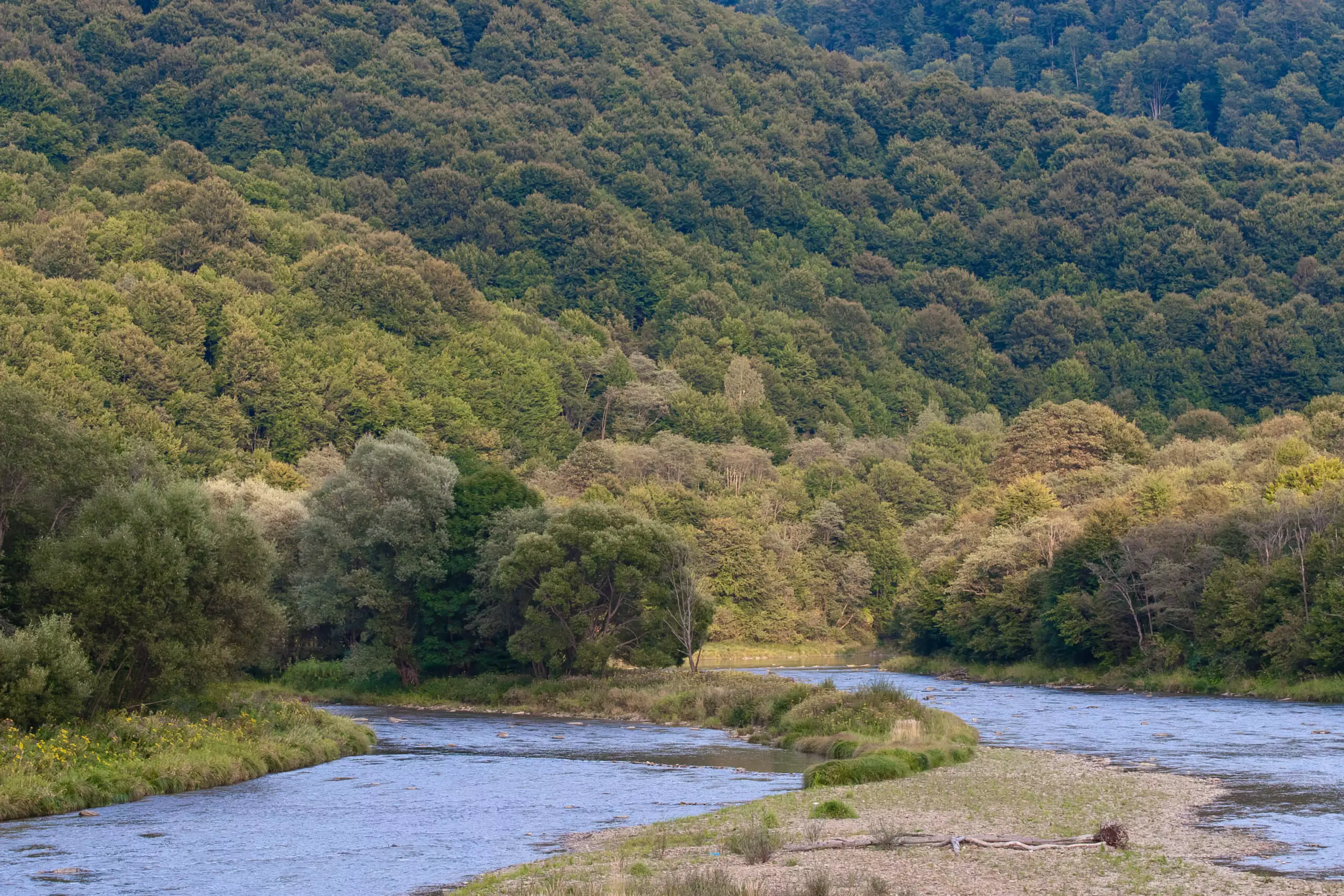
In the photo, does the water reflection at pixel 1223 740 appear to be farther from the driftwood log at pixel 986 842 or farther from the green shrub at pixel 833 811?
the green shrub at pixel 833 811

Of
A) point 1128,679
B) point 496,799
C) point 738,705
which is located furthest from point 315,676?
point 1128,679

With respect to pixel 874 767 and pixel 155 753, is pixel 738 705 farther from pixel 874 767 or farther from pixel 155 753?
pixel 155 753

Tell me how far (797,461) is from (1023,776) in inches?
5657

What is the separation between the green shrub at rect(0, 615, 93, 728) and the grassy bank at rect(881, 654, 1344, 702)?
55.7m

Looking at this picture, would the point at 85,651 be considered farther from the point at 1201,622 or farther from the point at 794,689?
the point at 1201,622

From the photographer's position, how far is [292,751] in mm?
47938

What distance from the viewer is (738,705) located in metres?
62.8

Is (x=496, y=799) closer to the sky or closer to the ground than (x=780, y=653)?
closer to the ground

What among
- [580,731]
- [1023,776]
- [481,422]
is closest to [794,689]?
[580,731]

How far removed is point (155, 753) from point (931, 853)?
2379 cm

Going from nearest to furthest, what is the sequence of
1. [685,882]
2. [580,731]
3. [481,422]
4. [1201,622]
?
[685,882], [580,731], [1201,622], [481,422]

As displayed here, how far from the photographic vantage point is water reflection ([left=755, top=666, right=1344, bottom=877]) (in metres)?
31.8

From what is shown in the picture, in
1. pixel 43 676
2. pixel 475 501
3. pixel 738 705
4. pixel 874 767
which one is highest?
pixel 475 501

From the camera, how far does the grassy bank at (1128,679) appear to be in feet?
232
